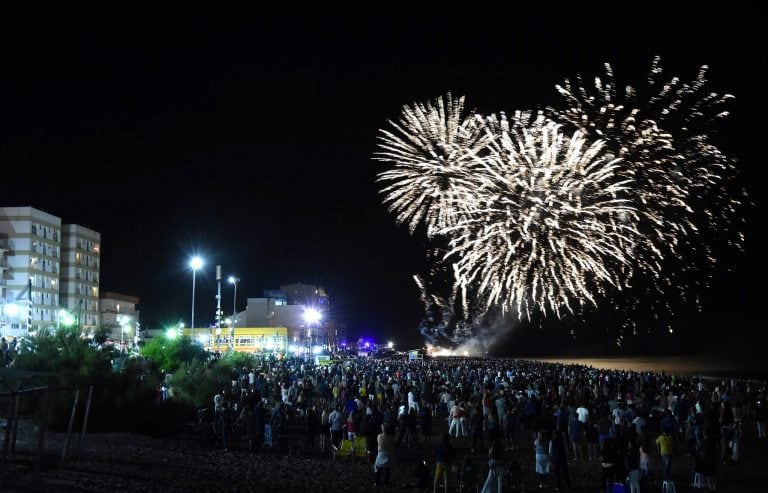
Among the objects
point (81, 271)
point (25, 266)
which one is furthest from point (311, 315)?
point (25, 266)

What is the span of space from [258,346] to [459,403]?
62.8m

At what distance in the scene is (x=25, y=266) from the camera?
64.8 meters

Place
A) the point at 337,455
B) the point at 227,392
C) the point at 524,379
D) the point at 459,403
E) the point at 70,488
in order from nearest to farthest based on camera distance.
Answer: the point at 70,488, the point at 337,455, the point at 459,403, the point at 227,392, the point at 524,379

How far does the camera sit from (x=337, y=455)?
17141mm

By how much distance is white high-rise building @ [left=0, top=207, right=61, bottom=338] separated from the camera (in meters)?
62.1

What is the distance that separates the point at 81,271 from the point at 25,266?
10.1 meters

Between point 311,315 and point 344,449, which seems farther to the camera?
point 311,315

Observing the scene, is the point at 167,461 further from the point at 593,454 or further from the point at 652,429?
the point at 652,429

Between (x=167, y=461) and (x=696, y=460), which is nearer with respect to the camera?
(x=696, y=460)

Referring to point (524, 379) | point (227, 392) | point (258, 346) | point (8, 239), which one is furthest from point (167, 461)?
point (258, 346)

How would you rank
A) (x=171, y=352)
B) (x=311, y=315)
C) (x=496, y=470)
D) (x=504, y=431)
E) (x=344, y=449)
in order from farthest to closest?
(x=311, y=315) → (x=171, y=352) → (x=504, y=431) → (x=344, y=449) → (x=496, y=470)

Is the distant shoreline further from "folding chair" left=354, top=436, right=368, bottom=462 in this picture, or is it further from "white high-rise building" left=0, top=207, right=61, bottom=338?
"white high-rise building" left=0, top=207, right=61, bottom=338

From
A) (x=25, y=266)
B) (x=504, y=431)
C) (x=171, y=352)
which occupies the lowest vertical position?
(x=504, y=431)

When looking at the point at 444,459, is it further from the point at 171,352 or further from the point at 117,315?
the point at 117,315
